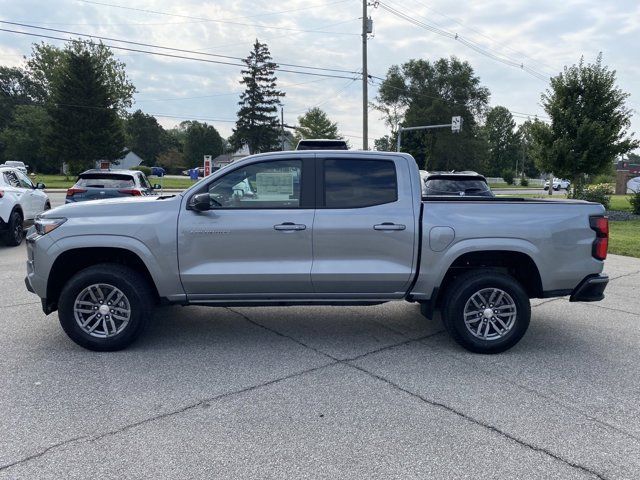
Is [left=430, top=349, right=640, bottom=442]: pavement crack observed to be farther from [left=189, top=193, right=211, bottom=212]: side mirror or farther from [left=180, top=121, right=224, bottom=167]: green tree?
[left=180, top=121, right=224, bottom=167]: green tree

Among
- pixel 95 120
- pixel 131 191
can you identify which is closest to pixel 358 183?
pixel 131 191

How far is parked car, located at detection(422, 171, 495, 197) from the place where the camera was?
34.0 ft

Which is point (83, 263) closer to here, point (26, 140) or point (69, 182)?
point (69, 182)

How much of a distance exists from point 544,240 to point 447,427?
2.21m

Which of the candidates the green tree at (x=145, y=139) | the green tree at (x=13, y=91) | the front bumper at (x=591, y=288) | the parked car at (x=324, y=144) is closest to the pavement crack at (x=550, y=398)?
the front bumper at (x=591, y=288)

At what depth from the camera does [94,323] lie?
467 cm

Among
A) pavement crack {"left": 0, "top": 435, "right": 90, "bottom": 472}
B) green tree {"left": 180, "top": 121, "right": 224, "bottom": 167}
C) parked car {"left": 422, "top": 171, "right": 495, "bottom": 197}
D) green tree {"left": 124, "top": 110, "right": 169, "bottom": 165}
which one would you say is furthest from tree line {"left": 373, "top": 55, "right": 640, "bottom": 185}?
green tree {"left": 124, "top": 110, "right": 169, "bottom": 165}

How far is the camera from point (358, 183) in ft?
15.7

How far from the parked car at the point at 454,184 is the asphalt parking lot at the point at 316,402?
197 inches

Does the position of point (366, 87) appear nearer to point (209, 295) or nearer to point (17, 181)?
point (17, 181)

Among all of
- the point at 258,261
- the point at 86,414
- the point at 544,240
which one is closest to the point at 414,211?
the point at 544,240

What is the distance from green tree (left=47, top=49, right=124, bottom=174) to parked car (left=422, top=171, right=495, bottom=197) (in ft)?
139

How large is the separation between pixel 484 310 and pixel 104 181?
9568 millimetres

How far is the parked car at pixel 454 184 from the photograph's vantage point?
1037 centimetres
